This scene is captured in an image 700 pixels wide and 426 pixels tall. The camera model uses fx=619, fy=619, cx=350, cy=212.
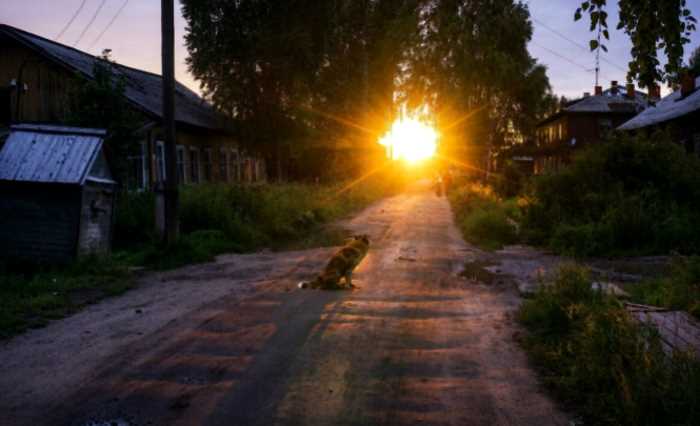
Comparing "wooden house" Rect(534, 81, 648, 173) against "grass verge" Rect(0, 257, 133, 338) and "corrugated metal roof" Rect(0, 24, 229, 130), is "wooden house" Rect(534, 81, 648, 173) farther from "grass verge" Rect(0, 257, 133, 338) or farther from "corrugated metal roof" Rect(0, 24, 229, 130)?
"grass verge" Rect(0, 257, 133, 338)

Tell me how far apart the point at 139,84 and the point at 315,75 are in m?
11.3

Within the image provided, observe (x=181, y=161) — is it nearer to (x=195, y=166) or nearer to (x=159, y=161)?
(x=195, y=166)

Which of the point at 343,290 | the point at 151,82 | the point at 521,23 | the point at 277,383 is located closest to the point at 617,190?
the point at 343,290

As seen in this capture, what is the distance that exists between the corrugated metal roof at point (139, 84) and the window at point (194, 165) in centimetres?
137

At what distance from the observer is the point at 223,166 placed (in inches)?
1346

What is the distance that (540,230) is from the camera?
16.8 meters

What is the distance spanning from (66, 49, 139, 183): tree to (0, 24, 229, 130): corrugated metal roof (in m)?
1.02

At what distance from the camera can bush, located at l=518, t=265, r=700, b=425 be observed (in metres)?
4.17

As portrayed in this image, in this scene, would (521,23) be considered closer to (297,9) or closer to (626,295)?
(297,9)

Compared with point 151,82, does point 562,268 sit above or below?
below

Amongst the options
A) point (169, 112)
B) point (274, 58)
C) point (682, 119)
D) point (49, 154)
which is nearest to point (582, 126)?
point (682, 119)

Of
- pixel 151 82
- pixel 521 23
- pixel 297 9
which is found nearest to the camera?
pixel 151 82

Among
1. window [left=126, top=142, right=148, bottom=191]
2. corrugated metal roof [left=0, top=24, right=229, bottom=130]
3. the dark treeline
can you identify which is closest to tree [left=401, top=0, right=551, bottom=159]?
the dark treeline

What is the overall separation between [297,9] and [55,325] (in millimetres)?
28096
